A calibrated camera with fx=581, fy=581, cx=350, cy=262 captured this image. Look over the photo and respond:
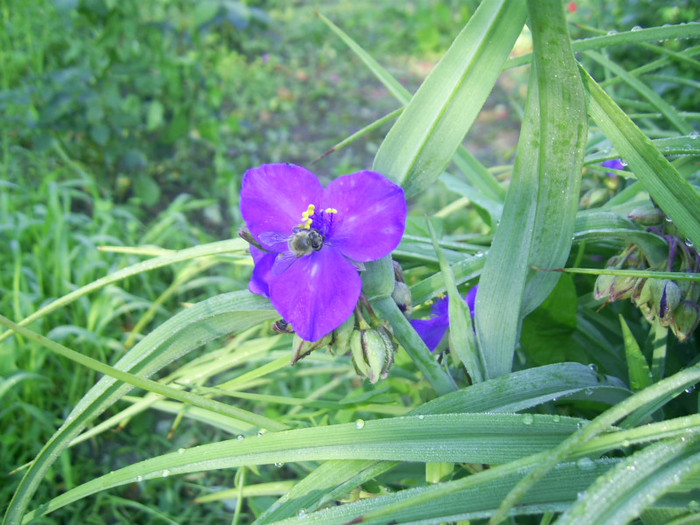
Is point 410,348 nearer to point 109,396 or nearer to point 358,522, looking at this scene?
point 358,522

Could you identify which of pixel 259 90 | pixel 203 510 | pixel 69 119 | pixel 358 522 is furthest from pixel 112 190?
pixel 358 522

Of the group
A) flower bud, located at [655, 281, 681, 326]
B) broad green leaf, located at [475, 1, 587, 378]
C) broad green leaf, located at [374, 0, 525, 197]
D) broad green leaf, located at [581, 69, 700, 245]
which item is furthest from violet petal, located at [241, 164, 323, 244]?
flower bud, located at [655, 281, 681, 326]

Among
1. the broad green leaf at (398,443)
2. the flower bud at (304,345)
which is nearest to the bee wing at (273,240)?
the flower bud at (304,345)

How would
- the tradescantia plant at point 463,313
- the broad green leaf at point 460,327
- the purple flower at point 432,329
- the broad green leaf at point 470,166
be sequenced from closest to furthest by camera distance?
the tradescantia plant at point 463,313
the broad green leaf at point 460,327
the purple flower at point 432,329
the broad green leaf at point 470,166

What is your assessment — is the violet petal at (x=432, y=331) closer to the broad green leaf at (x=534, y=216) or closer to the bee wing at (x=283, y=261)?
the broad green leaf at (x=534, y=216)

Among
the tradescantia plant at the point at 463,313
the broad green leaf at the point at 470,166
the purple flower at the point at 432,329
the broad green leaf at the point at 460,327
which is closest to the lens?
the tradescantia plant at the point at 463,313

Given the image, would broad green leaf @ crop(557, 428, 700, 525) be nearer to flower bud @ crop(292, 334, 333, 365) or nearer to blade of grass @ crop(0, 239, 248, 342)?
flower bud @ crop(292, 334, 333, 365)
